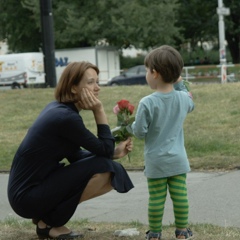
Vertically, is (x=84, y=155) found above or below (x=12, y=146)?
above

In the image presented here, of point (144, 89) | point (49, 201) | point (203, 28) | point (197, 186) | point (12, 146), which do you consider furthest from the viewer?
point (203, 28)

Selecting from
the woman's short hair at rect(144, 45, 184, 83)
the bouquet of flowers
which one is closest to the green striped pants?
the bouquet of flowers

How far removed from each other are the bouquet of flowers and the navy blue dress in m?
0.21

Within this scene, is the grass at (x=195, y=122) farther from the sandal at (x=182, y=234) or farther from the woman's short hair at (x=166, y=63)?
the woman's short hair at (x=166, y=63)

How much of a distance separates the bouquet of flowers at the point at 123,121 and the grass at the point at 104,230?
78 centimetres

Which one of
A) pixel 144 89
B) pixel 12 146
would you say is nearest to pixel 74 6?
pixel 144 89

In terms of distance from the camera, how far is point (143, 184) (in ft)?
26.0

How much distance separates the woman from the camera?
183 inches

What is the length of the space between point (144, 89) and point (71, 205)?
38.9 ft

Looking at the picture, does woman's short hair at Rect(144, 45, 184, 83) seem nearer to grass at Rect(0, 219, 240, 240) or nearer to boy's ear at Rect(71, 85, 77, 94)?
boy's ear at Rect(71, 85, 77, 94)

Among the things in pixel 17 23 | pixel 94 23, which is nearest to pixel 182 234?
pixel 94 23

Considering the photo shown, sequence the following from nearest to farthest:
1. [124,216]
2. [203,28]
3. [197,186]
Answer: [124,216], [197,186], [203,28]

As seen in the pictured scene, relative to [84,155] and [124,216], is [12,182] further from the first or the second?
[124,216]

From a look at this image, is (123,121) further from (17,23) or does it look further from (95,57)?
(17,23)
